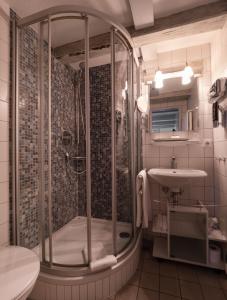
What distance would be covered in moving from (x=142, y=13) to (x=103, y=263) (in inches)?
84.7

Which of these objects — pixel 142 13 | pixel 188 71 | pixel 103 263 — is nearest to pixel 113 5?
pixel 142 13

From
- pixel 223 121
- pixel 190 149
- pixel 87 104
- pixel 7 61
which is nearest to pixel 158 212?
pixel 190 149

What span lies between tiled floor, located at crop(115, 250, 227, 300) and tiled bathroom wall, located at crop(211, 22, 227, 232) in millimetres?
528

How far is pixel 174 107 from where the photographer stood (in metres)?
2.10

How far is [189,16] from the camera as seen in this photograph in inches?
60.4

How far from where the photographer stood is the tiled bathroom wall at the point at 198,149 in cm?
201

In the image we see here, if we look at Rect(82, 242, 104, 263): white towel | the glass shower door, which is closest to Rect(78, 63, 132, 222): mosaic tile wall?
the glass shower door

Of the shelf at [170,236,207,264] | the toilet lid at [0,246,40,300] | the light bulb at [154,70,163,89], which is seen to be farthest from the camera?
the light bulb at [154,70,163,89]

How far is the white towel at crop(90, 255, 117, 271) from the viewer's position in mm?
1292

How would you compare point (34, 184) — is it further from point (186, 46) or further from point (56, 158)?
point (186, 46)

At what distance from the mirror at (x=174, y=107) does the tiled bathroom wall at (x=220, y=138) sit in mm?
276

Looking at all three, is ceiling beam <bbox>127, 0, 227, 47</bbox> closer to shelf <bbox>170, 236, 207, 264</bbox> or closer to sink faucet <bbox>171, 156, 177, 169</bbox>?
sink faucet <bbox>171, 156, 177, 169</bbox>

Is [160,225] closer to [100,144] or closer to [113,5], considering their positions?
[100,144]

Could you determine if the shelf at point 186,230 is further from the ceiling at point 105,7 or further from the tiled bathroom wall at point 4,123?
the ceiling at point 105,7
